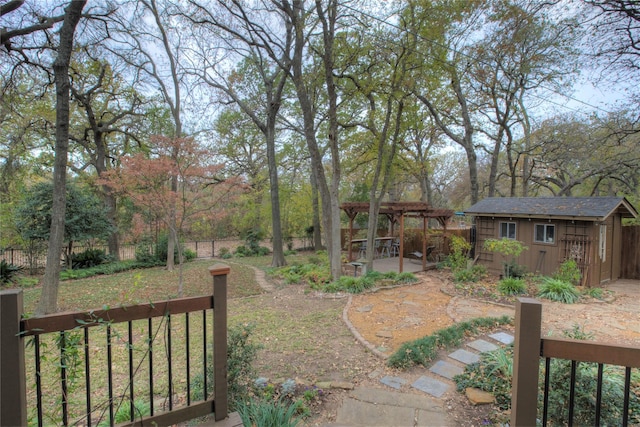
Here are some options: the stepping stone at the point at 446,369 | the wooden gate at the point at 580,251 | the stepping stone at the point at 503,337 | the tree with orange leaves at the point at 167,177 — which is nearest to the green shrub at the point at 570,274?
the wooden gate at the point at 580,251

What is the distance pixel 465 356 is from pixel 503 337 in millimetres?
966

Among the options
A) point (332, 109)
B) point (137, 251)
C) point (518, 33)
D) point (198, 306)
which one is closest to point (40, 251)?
point (137, 251)

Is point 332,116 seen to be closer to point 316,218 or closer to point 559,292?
point 559,292

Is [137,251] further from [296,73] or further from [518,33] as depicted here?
[518,33]

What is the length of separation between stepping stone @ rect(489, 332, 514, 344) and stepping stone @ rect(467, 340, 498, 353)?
0.68 feet

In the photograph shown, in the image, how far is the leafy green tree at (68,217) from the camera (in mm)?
8484

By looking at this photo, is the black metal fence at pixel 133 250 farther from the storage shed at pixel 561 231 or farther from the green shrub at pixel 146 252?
the storage shed at pixel 561 231

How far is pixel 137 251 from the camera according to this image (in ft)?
35.6

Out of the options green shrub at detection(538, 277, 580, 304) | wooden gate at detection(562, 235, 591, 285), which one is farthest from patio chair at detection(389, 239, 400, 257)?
green shrub at detection(538, 277, 580, 304)

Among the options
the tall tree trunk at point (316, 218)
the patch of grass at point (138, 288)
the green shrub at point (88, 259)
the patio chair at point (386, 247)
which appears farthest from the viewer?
the tall tree trunk at point (316, 218)

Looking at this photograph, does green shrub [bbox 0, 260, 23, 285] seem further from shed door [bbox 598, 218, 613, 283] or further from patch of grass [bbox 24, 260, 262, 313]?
shed door [bbox 598, 218, 613, 283]

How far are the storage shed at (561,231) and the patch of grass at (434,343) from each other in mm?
4708

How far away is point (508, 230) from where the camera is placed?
30.0 feet

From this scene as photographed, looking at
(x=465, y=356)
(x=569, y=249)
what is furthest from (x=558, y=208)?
(x=465, y=356)
